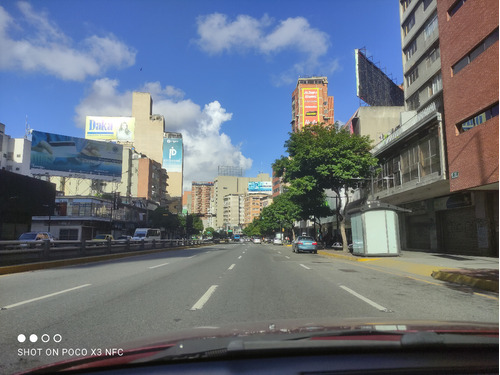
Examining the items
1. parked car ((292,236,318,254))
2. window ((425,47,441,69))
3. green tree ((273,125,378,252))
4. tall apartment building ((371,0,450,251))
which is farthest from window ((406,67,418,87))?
parked car ((292,236,318,254))

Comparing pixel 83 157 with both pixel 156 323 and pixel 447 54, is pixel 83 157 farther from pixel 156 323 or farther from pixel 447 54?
pixel 156 323

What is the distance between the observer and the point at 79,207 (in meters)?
54.7

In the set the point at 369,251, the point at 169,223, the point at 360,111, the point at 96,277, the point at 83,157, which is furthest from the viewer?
the point at 169,223

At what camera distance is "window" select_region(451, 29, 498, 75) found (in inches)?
659

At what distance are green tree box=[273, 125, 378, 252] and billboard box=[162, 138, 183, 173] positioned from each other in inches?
Result: 3492

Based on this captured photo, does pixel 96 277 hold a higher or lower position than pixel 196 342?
lower

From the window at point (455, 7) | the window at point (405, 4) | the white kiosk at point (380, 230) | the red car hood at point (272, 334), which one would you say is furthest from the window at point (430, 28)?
the red car hood at point (272, 334)

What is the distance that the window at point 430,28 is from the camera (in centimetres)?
2975

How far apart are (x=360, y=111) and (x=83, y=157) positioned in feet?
127

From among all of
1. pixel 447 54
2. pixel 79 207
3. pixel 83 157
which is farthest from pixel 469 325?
pixel 79 207

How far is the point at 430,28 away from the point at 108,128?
65457mm

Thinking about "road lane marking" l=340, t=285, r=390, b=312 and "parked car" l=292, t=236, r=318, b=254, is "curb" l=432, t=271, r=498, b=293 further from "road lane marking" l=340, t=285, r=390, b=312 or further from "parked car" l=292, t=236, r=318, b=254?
"parked car" l=292, t=236, r=318, b=254

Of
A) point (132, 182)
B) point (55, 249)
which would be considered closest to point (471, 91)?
point (55, 249)

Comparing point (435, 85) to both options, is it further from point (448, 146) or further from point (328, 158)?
point (448, 146)
